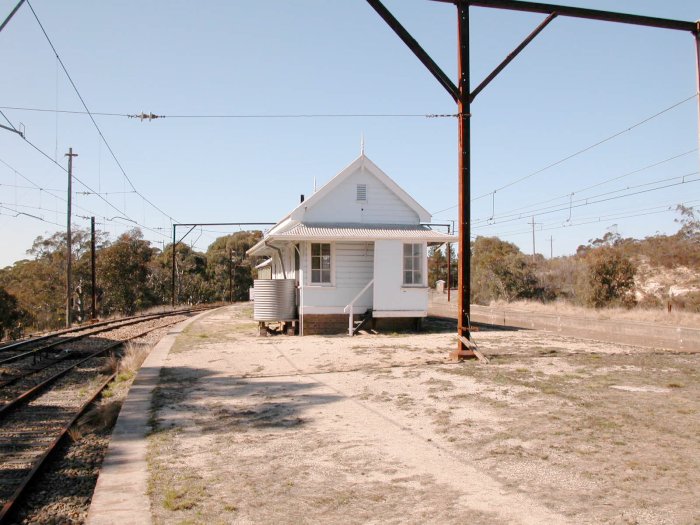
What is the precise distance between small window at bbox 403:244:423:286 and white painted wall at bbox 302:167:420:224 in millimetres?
1853

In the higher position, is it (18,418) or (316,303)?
(316,303)

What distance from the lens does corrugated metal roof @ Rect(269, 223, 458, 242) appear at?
18.6 m

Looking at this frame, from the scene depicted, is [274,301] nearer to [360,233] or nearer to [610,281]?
[360,233]

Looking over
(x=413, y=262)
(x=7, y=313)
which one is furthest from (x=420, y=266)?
(x=7, y=313)

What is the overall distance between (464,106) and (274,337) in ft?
30.7

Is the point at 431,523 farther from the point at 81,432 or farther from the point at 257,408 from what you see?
the point at 81,432

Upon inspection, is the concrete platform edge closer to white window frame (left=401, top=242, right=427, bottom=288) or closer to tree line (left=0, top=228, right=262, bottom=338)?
white window frame (left=401, top=242, right=427, bottom=288)

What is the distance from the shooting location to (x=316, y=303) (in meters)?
19.2

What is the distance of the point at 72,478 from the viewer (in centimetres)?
637

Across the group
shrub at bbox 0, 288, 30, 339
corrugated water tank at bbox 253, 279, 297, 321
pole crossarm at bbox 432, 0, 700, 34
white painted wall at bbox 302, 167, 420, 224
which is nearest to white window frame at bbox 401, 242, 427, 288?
white painted wall at bbox 302, 167, 420, 224

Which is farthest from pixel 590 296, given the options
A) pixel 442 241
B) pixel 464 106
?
pixel 464 106

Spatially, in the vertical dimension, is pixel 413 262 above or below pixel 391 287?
above

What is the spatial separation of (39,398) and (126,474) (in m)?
6.44

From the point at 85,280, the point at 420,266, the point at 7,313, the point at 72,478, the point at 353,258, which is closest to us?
the point at 72,478
